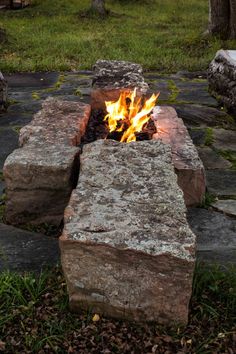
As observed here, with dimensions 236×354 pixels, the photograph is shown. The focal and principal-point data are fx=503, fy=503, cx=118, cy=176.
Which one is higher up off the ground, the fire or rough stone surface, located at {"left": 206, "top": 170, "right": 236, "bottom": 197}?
the fire

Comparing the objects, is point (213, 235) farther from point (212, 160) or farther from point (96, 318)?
point (212, 160)

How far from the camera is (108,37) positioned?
10969 mm

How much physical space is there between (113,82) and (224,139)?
137 cm

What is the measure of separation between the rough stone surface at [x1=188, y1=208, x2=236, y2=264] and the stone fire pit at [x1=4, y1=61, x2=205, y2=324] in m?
0.20

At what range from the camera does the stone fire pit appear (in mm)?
2514

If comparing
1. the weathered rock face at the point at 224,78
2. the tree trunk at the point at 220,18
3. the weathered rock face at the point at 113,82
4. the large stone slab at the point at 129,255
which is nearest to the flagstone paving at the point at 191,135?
the weathered rock face at the point at 224,78

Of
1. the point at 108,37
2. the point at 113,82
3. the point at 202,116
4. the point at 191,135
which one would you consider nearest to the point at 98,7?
the point at 108,37

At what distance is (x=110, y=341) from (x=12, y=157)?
1.57 m

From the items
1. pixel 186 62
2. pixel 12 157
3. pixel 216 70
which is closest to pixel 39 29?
pixel 186 62

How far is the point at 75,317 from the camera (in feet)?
8.79

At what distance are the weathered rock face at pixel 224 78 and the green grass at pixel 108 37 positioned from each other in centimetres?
152

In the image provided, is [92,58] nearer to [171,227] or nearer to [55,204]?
[55,204]

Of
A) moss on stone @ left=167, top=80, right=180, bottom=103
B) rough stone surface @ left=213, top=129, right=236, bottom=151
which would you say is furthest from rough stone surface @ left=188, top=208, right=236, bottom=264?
moss on stone @ left=167, top=80, right=180, bottom=103

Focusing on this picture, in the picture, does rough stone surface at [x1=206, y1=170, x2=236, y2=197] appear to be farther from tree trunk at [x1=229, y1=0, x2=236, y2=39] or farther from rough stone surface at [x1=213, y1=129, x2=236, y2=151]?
tree trunk at [x1=229, y1=0, x2=236, y2=39]
